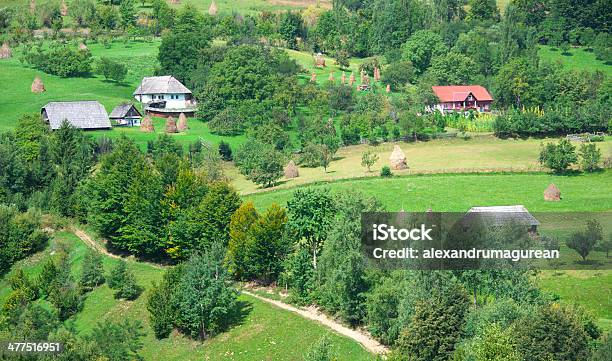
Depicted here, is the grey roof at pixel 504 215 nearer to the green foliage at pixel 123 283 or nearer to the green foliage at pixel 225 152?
the green foliage at pixel 123 283

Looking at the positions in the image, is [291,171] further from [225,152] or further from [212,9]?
[212,9]

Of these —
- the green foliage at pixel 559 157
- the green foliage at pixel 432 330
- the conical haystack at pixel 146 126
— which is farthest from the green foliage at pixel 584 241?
the conical haystack at pixel 146 126

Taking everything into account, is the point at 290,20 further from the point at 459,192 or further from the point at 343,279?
the point at 343,279

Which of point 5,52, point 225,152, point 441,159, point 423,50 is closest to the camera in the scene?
point 441,159

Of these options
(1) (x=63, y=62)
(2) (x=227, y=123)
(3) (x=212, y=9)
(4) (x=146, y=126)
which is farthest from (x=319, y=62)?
(4) (x=146, y=126)

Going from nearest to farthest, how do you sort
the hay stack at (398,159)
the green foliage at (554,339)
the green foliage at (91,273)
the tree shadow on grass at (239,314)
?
the green foliage at (554,339)
the tree shadow on grass at (239,314)
the green foliage at (91,273)
the hay stack at (398,159)

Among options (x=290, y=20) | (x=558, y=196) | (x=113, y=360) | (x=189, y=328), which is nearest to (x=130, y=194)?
(x=189, y=328)
